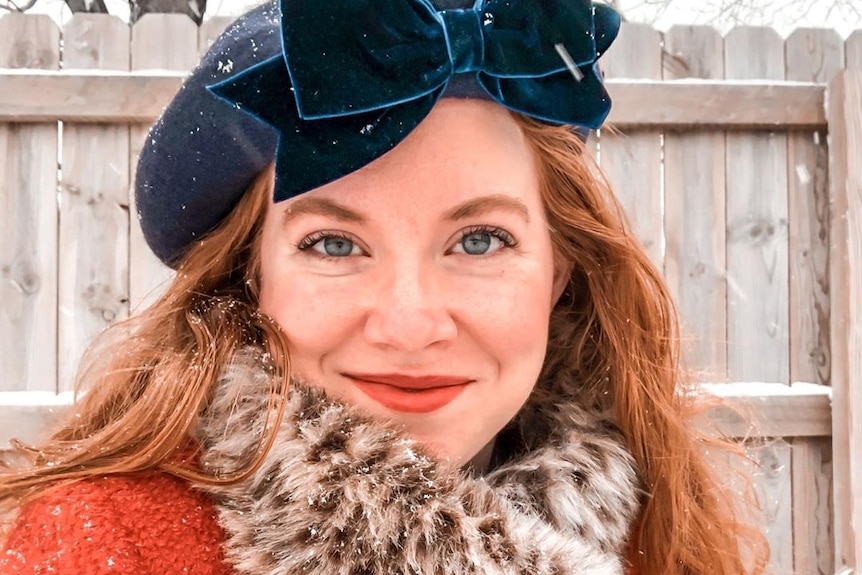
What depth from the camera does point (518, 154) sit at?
3.53 feet

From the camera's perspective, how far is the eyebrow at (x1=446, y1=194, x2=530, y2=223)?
1.01 m

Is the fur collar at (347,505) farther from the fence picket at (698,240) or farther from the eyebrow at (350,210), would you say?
the fence picket at (698,240)

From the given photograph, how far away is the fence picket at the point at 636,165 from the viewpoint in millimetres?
2535

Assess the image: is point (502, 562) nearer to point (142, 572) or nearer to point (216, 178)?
point (142, 572)

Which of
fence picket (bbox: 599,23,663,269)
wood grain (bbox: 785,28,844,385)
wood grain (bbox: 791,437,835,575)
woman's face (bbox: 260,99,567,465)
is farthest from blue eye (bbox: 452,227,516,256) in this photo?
wood grain (bbox: 791,437,835,575)

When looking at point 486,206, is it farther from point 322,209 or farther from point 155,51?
point 155,51

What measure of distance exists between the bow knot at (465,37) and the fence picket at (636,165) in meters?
1.65

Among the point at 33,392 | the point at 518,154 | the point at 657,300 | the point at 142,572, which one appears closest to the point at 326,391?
the point at 142,572

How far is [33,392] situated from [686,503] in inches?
80.5

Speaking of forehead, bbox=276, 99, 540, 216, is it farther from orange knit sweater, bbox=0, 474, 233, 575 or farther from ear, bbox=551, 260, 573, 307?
orange knit sweater, bbox=0, 474, 233, 575

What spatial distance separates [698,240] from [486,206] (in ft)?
5.77

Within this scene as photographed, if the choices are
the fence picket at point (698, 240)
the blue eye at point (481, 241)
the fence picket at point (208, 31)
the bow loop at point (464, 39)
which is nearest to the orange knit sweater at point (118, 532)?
the blue eye at point (481, 241)

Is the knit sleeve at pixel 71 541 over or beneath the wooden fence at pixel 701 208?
beneath

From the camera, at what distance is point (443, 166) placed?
39.2 inches
